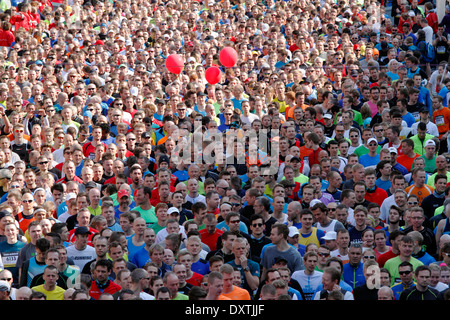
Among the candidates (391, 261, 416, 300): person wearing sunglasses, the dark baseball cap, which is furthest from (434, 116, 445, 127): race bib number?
the dark baseball cap

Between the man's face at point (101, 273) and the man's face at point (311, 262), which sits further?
the man's face at point (311, 262)

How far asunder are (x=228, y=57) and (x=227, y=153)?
393cm

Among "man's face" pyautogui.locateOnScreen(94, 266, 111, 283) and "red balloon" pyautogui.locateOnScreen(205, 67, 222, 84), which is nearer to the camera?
"man's face" pyautogui.locateOnScreen(94, 266, 111, 283)

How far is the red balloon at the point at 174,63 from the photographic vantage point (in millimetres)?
17406

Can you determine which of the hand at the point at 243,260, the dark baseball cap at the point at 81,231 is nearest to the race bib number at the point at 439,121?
the hand at the point at 243,260

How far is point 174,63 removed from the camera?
57.2 ft

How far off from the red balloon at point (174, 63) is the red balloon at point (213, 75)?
27.8 inches

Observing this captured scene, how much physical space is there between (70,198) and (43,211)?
66 cm

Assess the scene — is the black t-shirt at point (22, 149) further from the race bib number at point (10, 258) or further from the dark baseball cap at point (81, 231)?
the dark baseball cap at point (81, 231)

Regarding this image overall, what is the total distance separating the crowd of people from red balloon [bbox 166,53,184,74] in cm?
5

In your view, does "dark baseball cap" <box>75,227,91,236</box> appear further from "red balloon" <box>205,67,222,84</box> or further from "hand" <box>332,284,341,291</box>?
"red balloon" <box>205,67,222,84</box>

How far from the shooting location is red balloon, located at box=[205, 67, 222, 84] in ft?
55.5

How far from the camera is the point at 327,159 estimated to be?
13492 millimetres
